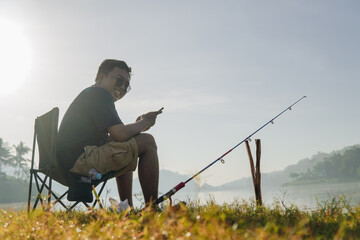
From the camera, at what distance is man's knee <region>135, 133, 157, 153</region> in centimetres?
347

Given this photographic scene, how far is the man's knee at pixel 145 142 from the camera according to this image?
11.4ft

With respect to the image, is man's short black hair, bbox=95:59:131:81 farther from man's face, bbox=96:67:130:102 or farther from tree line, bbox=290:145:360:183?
tree line, bbox=290:145:360:183

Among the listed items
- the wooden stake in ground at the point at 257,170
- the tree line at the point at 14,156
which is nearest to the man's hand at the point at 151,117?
the wooden stake in ground at the point at 257,170

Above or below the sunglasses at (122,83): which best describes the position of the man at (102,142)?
below

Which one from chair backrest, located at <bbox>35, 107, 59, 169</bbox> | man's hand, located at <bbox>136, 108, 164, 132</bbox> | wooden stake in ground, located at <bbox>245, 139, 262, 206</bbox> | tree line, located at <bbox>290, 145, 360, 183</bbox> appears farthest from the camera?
tree line, located at <bbox>290, 145, 360, 183</bbox>

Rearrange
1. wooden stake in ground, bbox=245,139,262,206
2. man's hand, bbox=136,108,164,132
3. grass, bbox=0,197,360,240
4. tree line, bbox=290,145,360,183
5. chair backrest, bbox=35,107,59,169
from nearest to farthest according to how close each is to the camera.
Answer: grass, bbox=0,197,360,240
chair backrest, bbox=35,107,59,169
man's hand, bbox=136,108,164,132
wooden stake in ground, bbox=245,139,262,206
tree line, bbox=290,145,360,183

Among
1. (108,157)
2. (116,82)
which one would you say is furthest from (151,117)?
(108,157)

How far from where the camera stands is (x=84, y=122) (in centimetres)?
359

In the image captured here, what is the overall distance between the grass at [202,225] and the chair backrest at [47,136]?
0.66 meters

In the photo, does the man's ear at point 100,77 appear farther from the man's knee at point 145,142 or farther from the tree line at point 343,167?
the tree line at point 343,167

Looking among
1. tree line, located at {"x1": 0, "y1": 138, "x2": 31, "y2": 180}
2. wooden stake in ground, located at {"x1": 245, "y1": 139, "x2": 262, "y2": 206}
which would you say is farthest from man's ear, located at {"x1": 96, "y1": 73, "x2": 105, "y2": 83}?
tree line, located at {"x1": 0, "y1": 138, "x2": 31, "y2": 180}

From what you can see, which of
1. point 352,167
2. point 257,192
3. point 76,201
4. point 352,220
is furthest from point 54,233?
point 352,167

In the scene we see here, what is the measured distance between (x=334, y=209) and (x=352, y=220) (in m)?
0.54

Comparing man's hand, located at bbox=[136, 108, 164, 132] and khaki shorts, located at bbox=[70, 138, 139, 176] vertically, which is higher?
man's hand, located at bbox=[136, 108, 164, 132]
